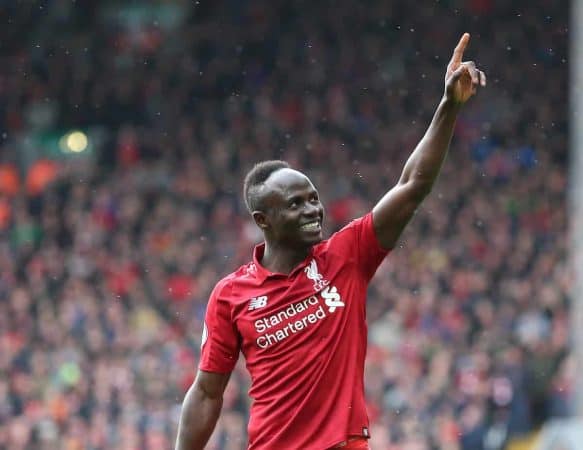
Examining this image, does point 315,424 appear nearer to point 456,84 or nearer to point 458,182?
point 456,84

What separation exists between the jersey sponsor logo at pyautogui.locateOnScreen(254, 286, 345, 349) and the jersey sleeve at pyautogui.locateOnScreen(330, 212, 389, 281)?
146 mm

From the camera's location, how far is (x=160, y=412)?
1309 cm

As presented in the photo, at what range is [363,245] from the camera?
5.22 meters

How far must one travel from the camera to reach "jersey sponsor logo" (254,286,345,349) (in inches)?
205

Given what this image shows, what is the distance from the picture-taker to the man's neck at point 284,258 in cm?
534

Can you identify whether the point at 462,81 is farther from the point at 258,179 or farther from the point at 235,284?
the point at 235,284

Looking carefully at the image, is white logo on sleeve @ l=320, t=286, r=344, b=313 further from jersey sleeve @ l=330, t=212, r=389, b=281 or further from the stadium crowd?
the stadium crowd

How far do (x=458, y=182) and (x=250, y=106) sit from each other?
419 centimetres

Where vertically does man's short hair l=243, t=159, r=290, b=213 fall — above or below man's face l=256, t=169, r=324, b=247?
above

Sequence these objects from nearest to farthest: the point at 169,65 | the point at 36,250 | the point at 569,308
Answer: the point at 569,308
the point at 36,250
the point at 169,65

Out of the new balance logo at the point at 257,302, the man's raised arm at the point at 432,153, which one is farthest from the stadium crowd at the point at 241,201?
the man's raised arm at the point at 432,153

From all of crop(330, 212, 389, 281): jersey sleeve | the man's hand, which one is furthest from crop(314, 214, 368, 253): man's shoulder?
the man's hand

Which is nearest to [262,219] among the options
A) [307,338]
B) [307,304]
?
[307,304]

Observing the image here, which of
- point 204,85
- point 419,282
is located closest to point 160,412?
point 419,282
